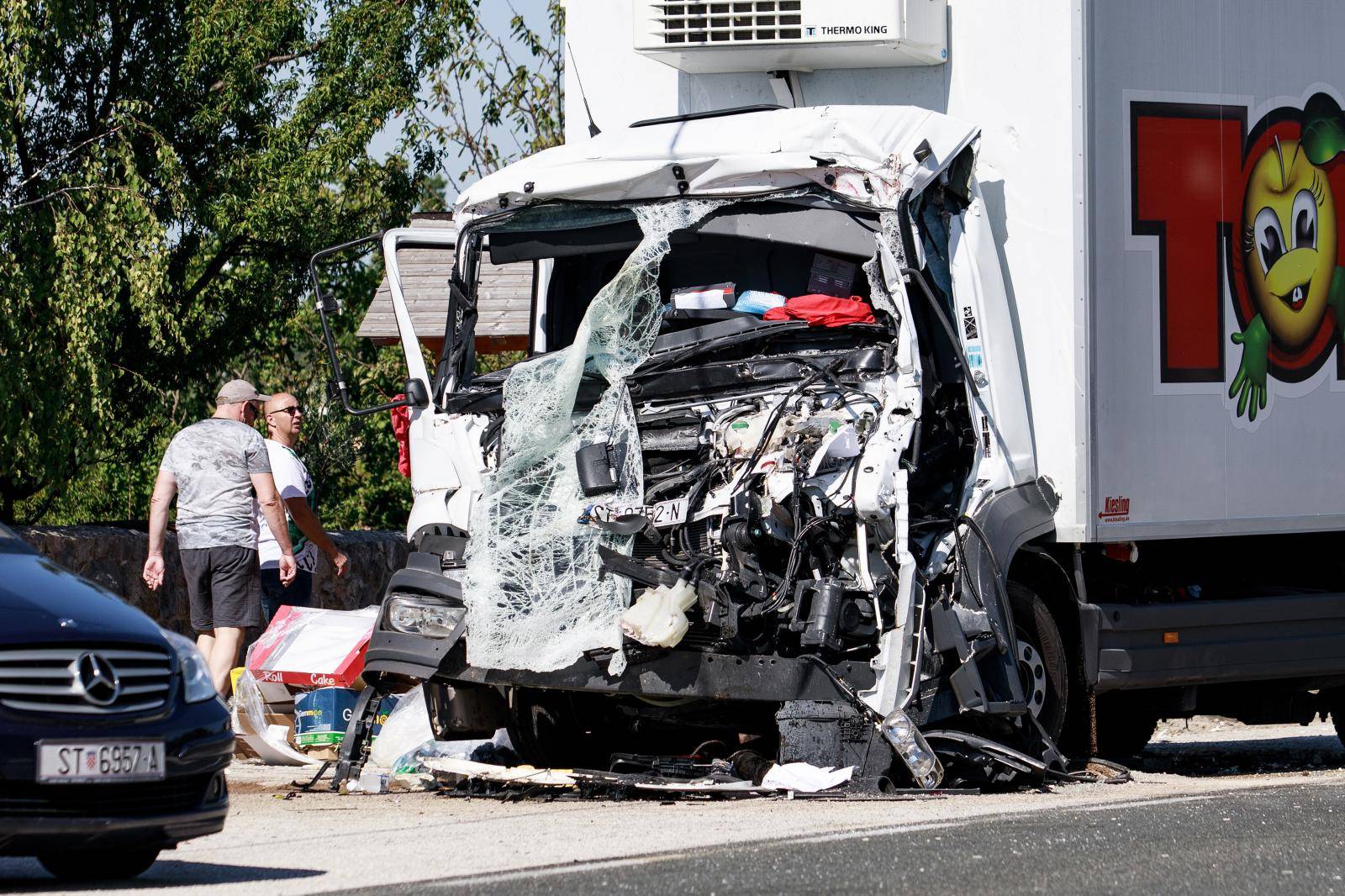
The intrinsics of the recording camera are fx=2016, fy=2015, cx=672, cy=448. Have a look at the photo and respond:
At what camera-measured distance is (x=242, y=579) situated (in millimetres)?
10547

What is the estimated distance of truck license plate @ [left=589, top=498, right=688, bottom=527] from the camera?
8055 mm

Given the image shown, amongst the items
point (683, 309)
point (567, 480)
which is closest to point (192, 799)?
point (567, 480)

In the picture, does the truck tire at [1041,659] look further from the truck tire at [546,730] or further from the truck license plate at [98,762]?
the truck license plate at [98,762]

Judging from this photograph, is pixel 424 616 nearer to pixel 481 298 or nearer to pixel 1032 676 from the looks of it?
pixel 481 298

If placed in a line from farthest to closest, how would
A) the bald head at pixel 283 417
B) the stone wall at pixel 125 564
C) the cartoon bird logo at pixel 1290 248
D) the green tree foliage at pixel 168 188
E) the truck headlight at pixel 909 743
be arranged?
1. the green tree foliage at pixel 168 188
2. the stone wall at pixel 125 564
3. the bald head at pixel 283 417
4. the cartoon bird logo at pixel 1290 248
5. the truck headlight at pixel 909 743

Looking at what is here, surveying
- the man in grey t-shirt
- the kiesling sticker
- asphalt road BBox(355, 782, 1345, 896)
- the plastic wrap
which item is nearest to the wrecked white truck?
the plastic wrap

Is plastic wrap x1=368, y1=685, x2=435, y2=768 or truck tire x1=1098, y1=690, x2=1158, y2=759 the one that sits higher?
plastic wrap x1=368, y1=685, x2=435, y2=768

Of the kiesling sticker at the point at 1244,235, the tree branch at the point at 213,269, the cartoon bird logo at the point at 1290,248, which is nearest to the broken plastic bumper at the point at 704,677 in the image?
the kiesling sticker at the point at 1244,235

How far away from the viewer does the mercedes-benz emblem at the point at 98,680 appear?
6016 mm

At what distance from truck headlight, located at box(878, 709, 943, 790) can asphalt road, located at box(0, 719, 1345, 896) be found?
0.49ft

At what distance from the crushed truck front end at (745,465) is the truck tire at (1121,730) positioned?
84.8 inches

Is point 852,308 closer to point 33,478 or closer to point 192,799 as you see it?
point 192,799

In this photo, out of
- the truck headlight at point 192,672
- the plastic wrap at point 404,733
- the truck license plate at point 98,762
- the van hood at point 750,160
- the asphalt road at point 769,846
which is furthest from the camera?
the plastic wrap at point 404,733

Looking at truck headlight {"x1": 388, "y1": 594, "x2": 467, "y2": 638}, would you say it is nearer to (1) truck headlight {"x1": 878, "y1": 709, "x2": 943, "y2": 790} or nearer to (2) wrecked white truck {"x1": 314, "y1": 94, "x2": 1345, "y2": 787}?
(2) wrecked white truck {"x1": 314, "y1": 94, "x2": 1345, "y2": 787}
